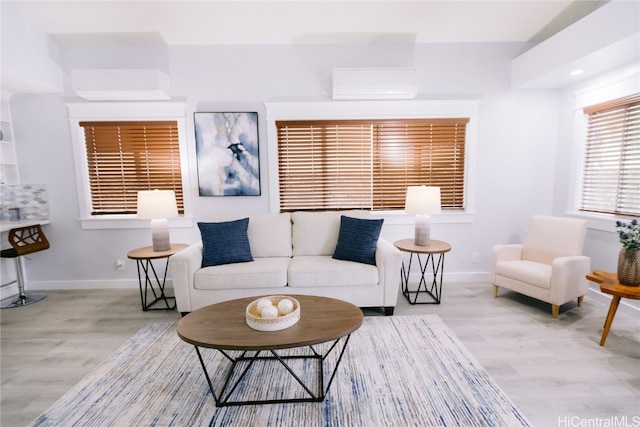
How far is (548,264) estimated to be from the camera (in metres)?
3.22

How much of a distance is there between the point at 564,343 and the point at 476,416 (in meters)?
1.29

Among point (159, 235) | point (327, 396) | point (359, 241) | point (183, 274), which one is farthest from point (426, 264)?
point (159, 235)

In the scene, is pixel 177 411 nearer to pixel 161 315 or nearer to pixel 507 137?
pixel 161 315

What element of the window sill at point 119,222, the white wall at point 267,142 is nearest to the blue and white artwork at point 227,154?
the white wall at point 267,142

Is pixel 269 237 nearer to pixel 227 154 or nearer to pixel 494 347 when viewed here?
pixel 227 154

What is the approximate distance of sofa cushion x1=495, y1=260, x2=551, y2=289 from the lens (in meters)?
2.90

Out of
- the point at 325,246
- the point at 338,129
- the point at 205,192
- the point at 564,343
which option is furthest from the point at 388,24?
the point at 564,343

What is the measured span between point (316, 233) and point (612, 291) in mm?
2517

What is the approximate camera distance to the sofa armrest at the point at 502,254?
3340mm

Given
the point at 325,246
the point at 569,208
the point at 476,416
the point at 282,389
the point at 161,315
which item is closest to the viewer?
the point at 476,416

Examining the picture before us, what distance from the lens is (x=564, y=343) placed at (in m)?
2.44

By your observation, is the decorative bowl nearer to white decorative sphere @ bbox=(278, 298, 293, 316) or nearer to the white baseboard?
white decorative sphere @ bbox=(278, 298, 293, 316)

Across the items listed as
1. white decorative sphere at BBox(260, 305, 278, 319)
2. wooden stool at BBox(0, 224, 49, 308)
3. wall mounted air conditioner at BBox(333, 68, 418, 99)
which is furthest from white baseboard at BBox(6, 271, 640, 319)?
white decorative sphere at BBox(260, 305, 278, 319)

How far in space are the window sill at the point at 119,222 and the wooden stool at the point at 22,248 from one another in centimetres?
42
